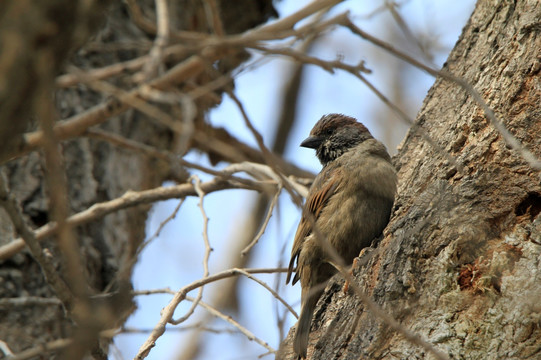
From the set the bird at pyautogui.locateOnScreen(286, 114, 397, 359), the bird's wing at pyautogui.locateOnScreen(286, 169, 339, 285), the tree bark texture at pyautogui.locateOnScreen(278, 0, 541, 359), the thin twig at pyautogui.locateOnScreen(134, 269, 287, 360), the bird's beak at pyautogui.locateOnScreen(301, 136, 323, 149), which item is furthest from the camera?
the bird's beak at pyautogui.locateOnScreen(301, 136, 323, 149)

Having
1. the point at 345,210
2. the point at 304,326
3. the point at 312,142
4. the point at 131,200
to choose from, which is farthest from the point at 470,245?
the point at 312,142

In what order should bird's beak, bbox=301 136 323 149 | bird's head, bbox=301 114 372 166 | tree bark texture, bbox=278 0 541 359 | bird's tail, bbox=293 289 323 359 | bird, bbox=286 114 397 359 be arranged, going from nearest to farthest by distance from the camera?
tree bark texture, bbox=278 0 541 359, bird's tail, bbox=293 289 323 359, bird, bbox=286 114 397 359, bird's head, bbox=301 114 372 166, bird's beak, bbox=301 136 323 149

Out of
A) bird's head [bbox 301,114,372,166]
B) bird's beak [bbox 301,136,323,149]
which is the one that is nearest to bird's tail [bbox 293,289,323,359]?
bird's head [bbox 301,114,372,166]

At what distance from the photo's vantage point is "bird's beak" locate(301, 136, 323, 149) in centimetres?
496

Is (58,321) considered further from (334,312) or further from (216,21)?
(216,21)

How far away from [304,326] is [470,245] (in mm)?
1024

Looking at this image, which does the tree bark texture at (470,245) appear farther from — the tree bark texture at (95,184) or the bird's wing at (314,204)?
the tree bark texture at (95,184)

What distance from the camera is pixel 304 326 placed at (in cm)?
318

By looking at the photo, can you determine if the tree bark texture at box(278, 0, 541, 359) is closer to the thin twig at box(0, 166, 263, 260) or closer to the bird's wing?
the bird's wing

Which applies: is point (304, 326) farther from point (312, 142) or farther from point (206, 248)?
point (312, 142)

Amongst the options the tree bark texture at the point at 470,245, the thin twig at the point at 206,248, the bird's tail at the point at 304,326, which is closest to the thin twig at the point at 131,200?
the thin twig at the point at 206,248

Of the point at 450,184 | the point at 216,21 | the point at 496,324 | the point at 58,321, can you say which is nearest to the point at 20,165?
the point at 58,321

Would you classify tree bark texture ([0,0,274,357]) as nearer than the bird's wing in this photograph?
Yes

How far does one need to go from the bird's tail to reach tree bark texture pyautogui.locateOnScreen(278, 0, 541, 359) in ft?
0.15
